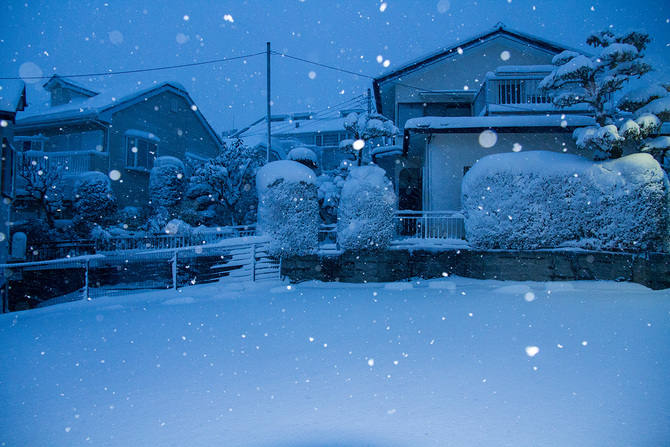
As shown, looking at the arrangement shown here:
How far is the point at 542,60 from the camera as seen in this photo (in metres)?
16.9

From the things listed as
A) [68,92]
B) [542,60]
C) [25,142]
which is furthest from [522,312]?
[68,92]

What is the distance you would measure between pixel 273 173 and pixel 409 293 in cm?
476

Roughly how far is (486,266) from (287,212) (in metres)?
5.32

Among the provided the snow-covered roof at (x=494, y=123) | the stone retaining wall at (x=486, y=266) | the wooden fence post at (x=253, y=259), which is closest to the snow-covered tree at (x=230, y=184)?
the wooden fence post at (x=253, y=259)

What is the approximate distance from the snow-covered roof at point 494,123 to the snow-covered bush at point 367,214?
3042 mm

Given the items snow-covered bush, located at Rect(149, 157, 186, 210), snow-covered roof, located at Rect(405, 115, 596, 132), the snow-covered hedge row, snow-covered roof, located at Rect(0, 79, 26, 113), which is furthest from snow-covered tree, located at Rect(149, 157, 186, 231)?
the snow-covered hedge row

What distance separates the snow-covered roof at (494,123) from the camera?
12.0 meters

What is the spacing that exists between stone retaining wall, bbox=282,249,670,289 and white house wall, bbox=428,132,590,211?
3215 mm

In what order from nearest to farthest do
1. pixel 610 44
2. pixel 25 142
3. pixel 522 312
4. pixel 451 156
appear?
pixel 522 312
pixel 610 44
pixel 451 156
pixel 25 142

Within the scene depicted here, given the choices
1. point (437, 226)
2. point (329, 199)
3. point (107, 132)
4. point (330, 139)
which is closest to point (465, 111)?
point (329, 199)

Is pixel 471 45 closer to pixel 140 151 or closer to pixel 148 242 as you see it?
pixel 148 242

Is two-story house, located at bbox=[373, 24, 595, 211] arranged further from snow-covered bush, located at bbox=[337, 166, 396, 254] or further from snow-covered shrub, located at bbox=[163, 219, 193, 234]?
snow-covered shrub, located at bbox=[163, 219, 193, 234]

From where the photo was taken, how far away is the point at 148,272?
10.5 meters

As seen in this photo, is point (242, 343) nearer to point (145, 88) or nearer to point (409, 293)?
point (409, 293)
